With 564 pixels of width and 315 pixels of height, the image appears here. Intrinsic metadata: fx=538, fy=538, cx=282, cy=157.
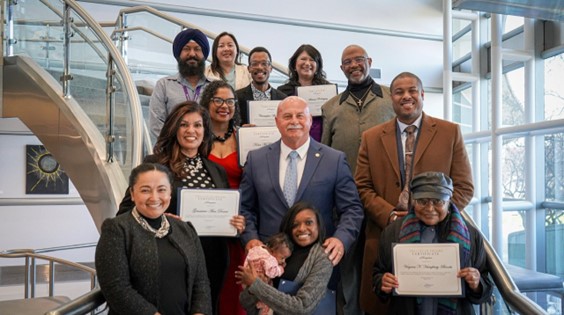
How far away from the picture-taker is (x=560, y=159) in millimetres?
5977

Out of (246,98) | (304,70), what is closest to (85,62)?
(246,98)

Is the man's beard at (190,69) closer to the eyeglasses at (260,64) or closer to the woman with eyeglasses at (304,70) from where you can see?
the eyeglasses at (260,64)

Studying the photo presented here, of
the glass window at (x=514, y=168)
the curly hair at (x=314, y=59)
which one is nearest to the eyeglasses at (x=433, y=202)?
the curly hair at (x=314, y=59)

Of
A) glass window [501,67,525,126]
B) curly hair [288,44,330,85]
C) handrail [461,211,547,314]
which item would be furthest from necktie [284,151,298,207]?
glass window [501,67,525,126]

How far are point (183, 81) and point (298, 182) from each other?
1.36 m

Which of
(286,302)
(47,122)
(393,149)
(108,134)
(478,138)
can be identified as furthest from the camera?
(478,138)

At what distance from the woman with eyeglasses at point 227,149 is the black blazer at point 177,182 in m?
0.17

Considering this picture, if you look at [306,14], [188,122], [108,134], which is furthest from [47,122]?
[306,14]

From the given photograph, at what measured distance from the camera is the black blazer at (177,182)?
Answer: 8.04ft

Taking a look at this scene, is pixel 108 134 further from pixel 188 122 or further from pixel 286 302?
pixel 286 302

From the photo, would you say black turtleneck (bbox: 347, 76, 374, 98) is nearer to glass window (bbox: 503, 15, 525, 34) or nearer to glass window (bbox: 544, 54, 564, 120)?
glass window (bbox: 544, 54, 564, 120)

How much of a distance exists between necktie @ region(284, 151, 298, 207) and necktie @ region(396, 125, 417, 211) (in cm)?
53

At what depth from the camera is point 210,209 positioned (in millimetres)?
2494

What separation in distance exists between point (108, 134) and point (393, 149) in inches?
102
